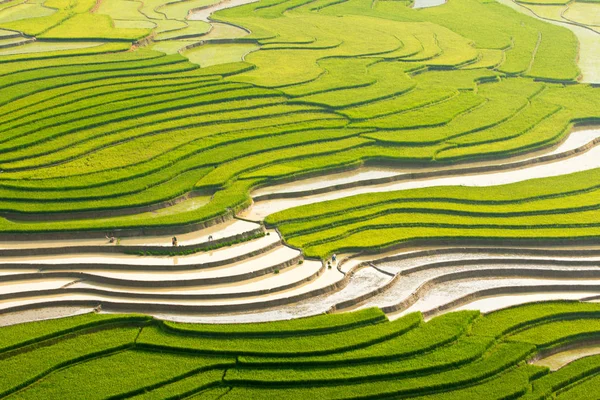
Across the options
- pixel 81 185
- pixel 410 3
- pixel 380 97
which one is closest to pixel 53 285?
pixel 81 185

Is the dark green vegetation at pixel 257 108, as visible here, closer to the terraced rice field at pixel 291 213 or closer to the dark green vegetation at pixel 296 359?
the terraced rice field at pixel 291 213

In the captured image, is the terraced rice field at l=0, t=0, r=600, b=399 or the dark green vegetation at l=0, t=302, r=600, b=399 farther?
the terraced rice field at l=0, t=0, r=600, b=399

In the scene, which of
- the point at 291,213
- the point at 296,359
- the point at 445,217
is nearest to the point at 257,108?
the point at 291,213

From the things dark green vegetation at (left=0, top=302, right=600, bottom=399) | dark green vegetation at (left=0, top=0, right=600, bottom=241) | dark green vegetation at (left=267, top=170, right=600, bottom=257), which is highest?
dark green vegetation at (left=0, top=0, right=600, bottom=241)

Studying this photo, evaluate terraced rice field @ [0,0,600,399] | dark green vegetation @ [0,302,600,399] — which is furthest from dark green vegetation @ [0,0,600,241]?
dark green vegetation @ [0,302,600,399]

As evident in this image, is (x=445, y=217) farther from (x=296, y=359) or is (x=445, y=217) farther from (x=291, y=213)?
(x=296, y=359)

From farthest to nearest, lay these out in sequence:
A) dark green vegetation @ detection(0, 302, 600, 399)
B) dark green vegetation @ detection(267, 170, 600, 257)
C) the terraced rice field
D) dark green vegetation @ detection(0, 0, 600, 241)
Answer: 1. dark green vegetation @ detection(0, 0, 600, 241)
2. dark green vegetation @ detection(267, 170, 600, 257)
3. the terraced rice field
4. dark green vegetation @ detection(0, 302, 600, 399)

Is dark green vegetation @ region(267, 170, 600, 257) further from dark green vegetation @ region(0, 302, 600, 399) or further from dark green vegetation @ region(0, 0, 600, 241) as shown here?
dark green vegetation @ region(0, 302, 600, 399)
